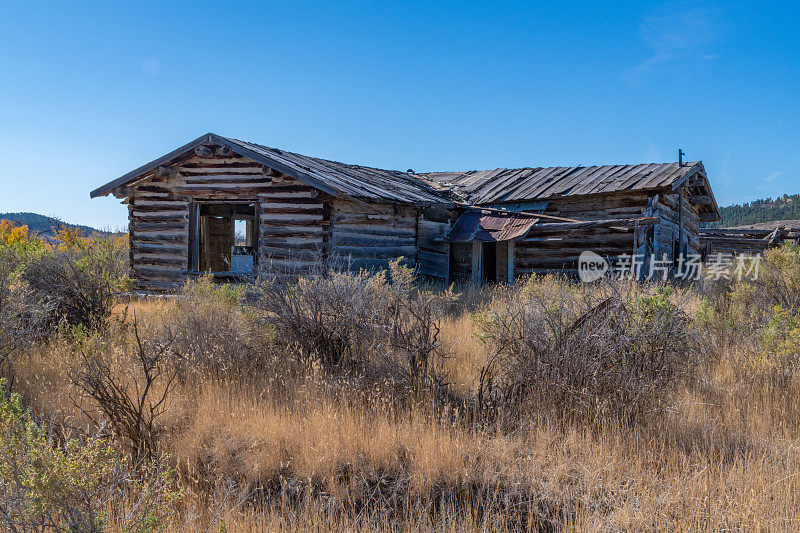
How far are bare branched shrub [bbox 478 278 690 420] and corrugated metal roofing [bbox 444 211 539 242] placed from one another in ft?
28.2

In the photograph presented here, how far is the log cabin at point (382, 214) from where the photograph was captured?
39.0ft

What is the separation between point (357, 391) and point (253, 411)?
97 centimetres

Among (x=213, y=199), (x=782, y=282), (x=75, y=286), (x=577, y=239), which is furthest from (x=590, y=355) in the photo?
(x=577, y=239)

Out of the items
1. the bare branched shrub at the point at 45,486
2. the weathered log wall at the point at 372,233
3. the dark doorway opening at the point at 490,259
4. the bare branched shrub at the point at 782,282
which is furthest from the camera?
the dark doorway opening at the point at 490,259

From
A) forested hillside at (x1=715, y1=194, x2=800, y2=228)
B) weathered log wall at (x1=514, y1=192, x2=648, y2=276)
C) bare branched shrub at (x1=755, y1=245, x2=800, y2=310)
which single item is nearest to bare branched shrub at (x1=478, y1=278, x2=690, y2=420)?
bare branched shrub at (x1=755, y1=245, x2=800, y2=310)

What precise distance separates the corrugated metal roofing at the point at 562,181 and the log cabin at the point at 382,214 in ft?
0.19

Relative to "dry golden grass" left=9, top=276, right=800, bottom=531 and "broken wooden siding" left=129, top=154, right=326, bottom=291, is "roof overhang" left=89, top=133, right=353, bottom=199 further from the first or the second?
"dry golden grass" left=9, top=276, right=800, bottom=531

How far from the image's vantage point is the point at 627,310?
4.95 metres

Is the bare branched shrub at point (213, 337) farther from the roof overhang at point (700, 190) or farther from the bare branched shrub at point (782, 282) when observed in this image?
the roof overhang at point (700, 190)

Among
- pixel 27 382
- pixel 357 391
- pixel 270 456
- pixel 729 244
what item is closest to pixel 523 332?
pixel 357 391

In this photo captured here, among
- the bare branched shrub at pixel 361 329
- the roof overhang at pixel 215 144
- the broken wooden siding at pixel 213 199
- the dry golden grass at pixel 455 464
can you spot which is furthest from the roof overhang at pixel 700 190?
the dry golden grass at pixel 455 464

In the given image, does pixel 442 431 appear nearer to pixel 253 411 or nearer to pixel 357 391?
pixel 357 391

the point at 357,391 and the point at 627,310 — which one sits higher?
the point at 627,310

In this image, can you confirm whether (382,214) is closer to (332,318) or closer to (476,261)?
(476,261)
